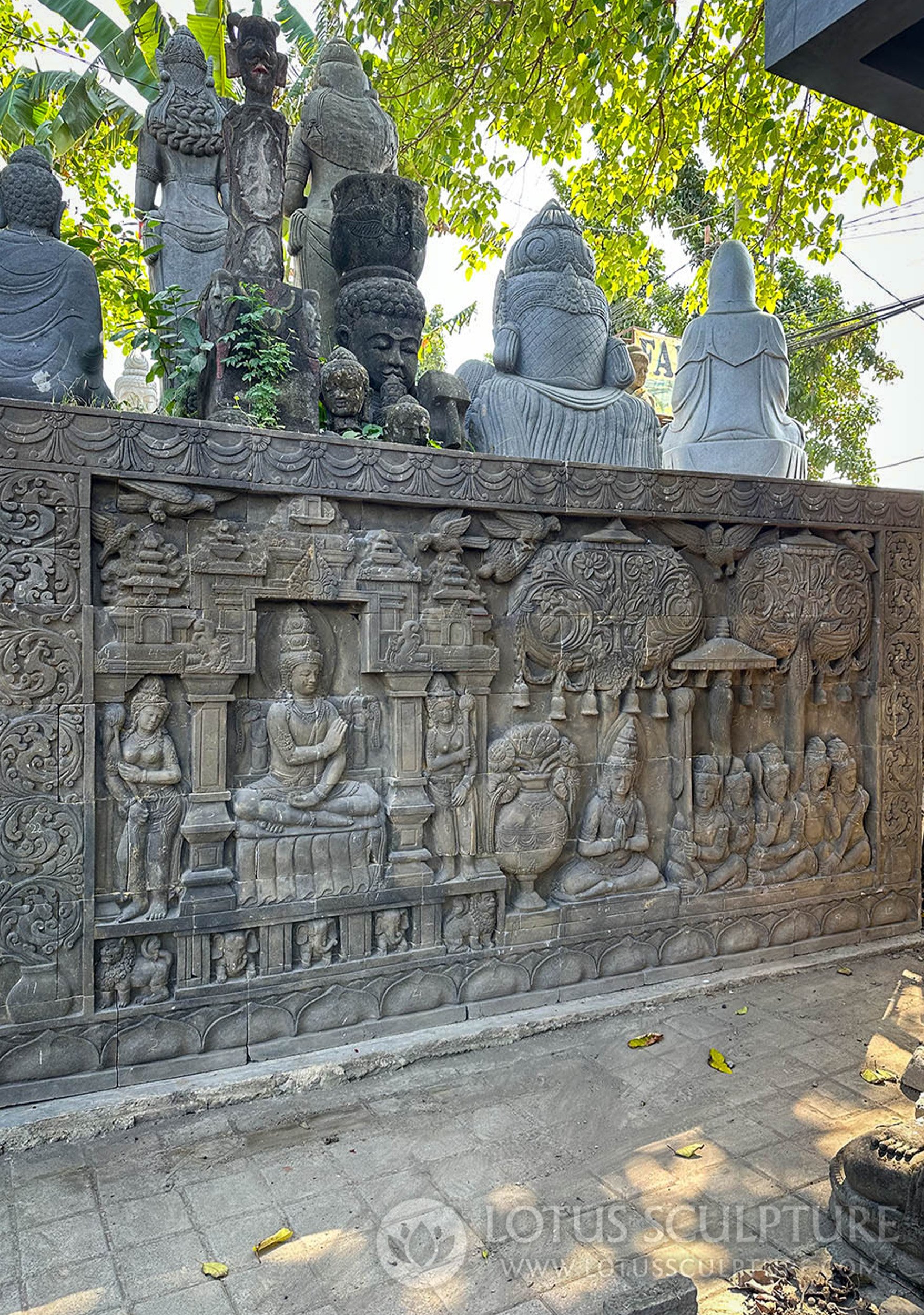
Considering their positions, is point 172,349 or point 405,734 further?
point 172,349

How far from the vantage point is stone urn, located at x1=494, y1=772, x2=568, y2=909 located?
5129 millimetres

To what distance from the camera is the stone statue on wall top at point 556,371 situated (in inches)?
241

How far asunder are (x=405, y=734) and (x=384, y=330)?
292 cm

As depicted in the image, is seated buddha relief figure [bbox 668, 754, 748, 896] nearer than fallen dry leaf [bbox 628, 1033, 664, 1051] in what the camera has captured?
Result: No

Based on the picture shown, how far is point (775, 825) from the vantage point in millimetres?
5918

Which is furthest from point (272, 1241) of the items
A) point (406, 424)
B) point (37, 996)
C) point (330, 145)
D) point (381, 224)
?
point (330, 145)

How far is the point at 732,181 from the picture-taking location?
866 cm

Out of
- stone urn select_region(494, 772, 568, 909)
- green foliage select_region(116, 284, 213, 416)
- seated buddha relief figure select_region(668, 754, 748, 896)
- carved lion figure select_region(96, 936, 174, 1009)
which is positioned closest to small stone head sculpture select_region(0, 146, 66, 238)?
green foliage select_region(116, 284, 213, 416)

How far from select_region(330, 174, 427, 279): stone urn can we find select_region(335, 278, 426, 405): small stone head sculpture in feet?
0.69

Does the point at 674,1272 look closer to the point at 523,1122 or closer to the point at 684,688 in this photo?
the point at 523,1122

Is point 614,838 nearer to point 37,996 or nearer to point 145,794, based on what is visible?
point 145,794

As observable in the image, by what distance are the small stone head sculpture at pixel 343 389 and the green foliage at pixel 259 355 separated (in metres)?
0.31

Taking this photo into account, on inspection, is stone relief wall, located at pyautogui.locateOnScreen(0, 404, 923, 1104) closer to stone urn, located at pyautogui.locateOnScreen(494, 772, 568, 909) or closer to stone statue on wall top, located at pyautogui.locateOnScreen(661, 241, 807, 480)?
stone urn, located at pyautogui.locateOnScreen(494, 772, 568, 909)

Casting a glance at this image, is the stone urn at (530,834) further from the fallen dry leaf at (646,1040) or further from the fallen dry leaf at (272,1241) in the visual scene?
the fallen dry leaf at (272,1241)
